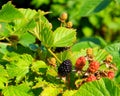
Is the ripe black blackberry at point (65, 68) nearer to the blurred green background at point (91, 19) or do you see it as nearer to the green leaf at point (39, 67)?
the green leaf at point (39, 67)

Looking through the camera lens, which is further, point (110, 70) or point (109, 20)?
point (109, 20)

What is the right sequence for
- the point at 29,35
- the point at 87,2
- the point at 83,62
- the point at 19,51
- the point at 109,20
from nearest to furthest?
the point at 83,62, the point at 19,51, the point at 29,35, the point at 87,2, the point at 109,20

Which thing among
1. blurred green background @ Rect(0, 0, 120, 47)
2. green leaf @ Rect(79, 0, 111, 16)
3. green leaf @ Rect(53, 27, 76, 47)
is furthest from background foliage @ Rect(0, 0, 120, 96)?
blurred green background @ Rect(0, 0, 120, 47)

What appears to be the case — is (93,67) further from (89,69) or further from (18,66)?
(18,66)

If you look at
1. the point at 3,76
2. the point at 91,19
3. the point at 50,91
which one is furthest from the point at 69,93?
the point at 91,19

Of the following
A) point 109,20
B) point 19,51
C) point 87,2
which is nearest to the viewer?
point 19,51

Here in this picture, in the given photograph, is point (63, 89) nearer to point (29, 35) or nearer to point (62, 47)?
point (62, 47)

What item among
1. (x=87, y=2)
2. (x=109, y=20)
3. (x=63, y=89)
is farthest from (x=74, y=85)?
(x=109, y=20)
